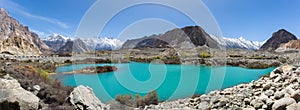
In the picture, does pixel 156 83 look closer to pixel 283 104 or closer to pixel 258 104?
pixel 258 104

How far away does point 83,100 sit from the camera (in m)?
8.00

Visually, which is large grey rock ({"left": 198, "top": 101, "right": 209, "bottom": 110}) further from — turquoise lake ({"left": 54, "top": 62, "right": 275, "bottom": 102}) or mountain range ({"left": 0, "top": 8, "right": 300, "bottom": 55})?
mountain range ({"left": 0, "top": 8, "right": 300, "bottom": 55})

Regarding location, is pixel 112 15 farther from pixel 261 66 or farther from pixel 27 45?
pixel 27 45

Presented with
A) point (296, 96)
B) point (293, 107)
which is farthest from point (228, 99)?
point (293, 107)

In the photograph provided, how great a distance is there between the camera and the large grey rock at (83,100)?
7.80 m

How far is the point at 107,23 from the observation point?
34.2 ft

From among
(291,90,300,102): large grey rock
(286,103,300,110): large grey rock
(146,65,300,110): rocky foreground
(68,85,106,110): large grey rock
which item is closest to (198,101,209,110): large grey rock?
(146,65,300,110): rocky foreground

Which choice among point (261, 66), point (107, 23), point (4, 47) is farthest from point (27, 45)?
point (107, 23)

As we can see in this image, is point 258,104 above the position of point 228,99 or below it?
above

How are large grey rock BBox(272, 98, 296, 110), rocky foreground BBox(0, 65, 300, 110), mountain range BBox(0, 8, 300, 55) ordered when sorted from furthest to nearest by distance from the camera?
1. mountain range BBox(0, 8, 300, 55)
2. rocky foreground BBox(0, 65, 300, 110)
3. large grey rock BBox(272, 98, 296, 110)

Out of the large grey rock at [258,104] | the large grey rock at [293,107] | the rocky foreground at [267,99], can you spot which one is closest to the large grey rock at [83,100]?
the rocky foreground at [267,99]

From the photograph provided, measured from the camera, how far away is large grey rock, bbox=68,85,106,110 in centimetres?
780

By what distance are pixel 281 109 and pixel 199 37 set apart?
97341mm

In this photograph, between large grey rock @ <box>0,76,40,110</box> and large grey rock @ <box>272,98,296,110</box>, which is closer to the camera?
large grey rock @ <box>272,98,296,110</box>
